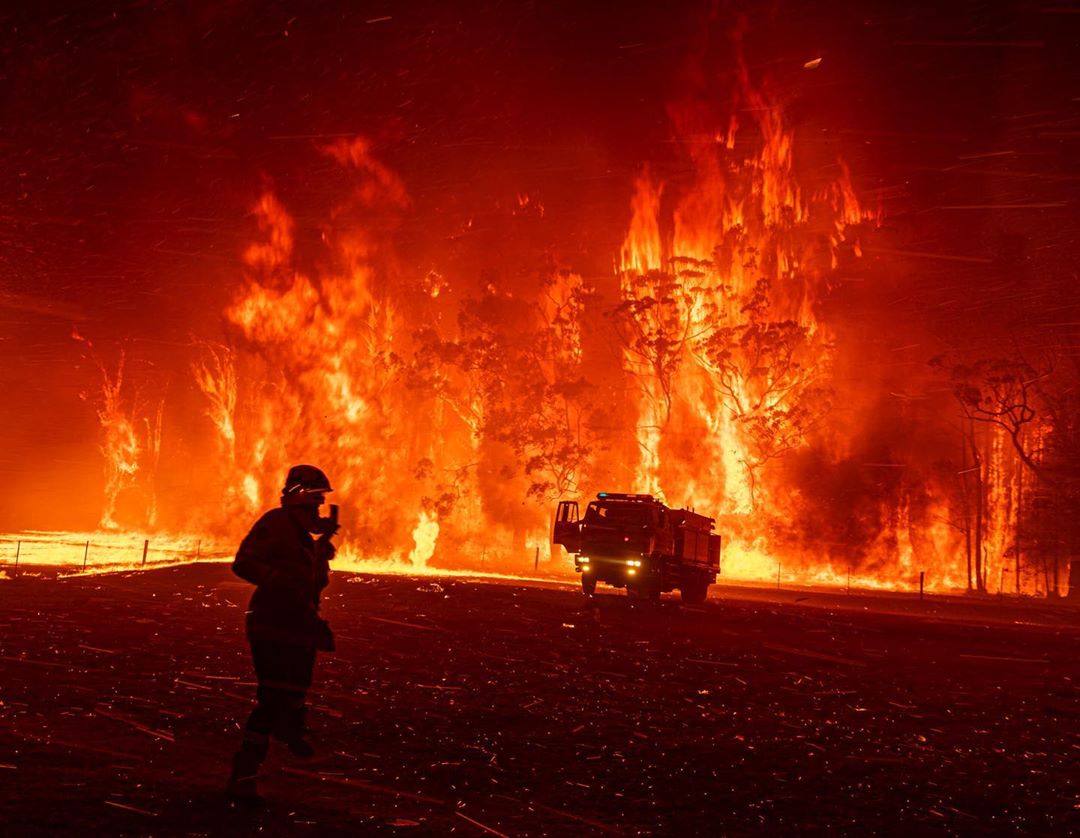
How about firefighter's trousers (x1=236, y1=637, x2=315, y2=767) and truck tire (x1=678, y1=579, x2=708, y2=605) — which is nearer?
firefighter's trousers (x1=236, y1=637, x2=315, y2=767)

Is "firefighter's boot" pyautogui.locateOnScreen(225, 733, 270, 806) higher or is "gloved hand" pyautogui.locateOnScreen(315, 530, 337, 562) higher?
"gloved hand" pyautogui.locateOnScreen(315, 530, 337, 562)

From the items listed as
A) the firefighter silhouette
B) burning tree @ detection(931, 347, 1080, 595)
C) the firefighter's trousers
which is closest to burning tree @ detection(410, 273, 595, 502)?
burning tree @ detection(931, 347, 1080, 595)

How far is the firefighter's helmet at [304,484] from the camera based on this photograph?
19.1 ft

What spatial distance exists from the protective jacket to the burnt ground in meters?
0.94

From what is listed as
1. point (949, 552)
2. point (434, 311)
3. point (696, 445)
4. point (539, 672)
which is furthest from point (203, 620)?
point (949, 552)

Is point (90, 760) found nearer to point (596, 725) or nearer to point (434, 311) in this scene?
point (596, 725)

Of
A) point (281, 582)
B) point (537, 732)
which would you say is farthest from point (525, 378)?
point (281, 582)

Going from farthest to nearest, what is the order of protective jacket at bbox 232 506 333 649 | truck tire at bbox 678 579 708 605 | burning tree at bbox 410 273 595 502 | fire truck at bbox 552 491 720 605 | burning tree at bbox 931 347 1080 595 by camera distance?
1. burning tree at bbox 410 273 595 502
2. burning tree at bbox 931 347 1080 595
3. truck tire at bbox 678 579 708 605
4. fire truck at bbox 552 491 720 605
5. protective jacket at bbox 232 506 333 649

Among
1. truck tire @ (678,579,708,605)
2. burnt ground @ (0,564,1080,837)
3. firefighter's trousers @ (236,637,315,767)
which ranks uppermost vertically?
truck tire @ (678,579,708,605)

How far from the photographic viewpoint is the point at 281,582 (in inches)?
223

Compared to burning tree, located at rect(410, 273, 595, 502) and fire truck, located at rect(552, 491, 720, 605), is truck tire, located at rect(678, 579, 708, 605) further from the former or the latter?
burning tree, located at rect(410, 273, 595, 502)

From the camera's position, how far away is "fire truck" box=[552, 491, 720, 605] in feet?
82.4

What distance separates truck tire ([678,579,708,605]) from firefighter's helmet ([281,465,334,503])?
863 inches

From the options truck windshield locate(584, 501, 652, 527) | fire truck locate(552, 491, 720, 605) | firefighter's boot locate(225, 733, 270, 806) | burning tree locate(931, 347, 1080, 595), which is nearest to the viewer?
firefighter's boot locate(225, 733, 270, 806)
